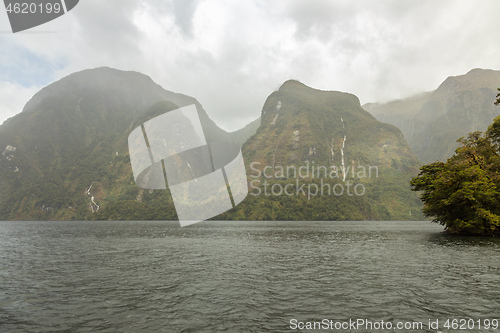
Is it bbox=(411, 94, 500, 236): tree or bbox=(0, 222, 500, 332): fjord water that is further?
Result: bbox=(411, 94, 500, 236): tree

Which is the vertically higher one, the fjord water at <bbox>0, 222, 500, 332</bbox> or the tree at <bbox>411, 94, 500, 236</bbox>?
the tree at <bbox>411, 94, 500, 236</bbox>

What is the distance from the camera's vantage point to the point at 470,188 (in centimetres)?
6912

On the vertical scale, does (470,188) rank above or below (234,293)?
above

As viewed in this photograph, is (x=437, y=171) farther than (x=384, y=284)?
Yes

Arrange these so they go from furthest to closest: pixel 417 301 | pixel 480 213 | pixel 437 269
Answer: pixel 480 213, pixel 437 269, pixel 417 301

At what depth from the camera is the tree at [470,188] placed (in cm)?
6881

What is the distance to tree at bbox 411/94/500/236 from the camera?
6881cm

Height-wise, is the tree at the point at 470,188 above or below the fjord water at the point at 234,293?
above

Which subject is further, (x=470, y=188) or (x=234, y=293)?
(x=470, y=188)

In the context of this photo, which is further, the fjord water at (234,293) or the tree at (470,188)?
the tree at (470,188)

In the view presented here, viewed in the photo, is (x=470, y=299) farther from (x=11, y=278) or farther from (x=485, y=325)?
(x=11, y=278)

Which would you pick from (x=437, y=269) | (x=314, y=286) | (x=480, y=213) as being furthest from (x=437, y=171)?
(x=314, y=286)

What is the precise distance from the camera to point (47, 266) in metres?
37.5

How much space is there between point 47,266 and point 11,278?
7527 mm
